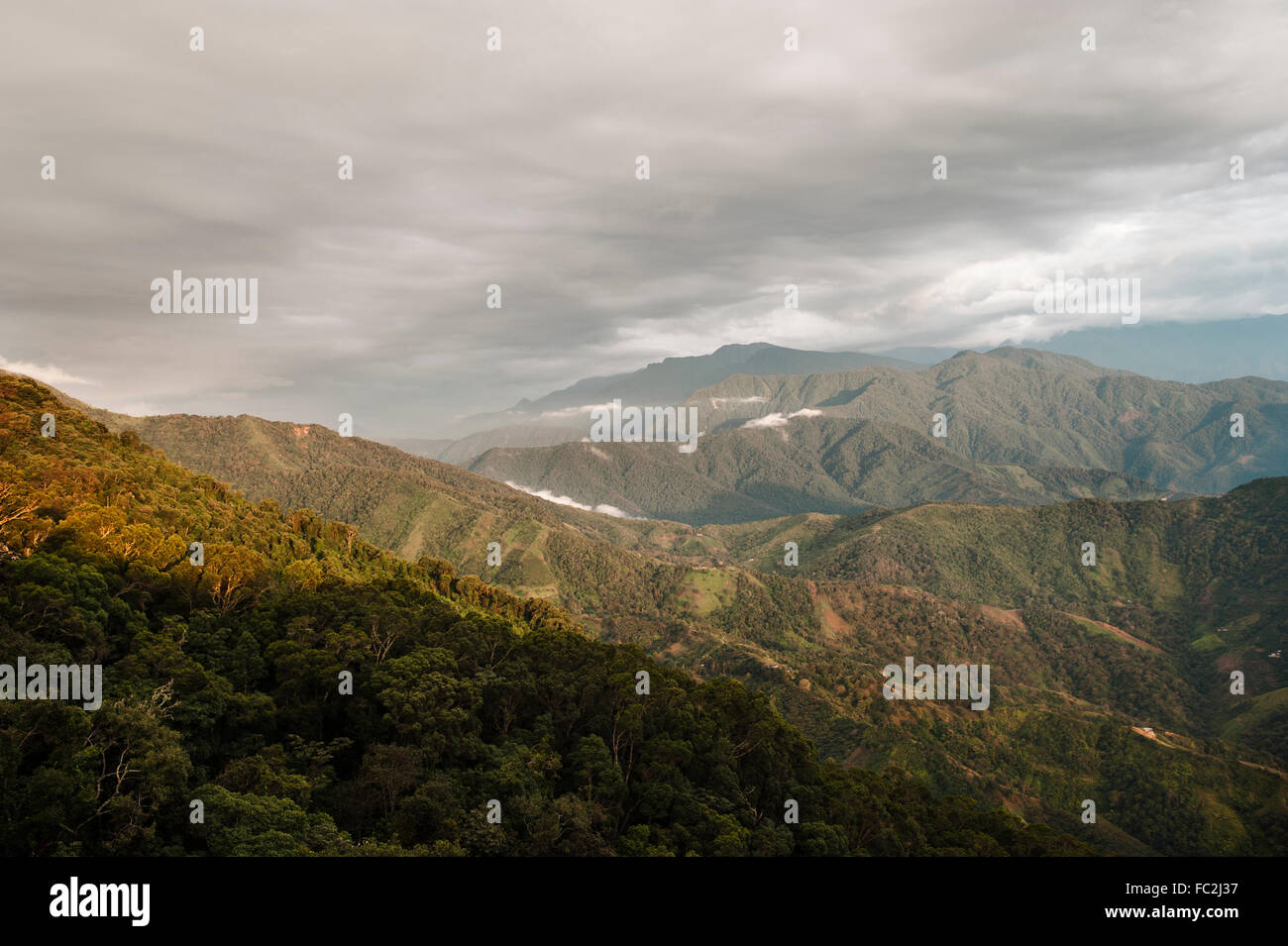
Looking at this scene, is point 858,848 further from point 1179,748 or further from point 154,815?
point 1179,748

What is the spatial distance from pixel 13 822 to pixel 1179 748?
750 feet

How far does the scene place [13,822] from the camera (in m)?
31.7

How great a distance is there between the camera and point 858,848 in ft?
198

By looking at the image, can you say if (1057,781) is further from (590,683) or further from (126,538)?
(126,538)

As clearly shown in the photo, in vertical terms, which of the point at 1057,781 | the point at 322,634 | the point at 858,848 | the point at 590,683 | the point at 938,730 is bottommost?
the point at 1057,781

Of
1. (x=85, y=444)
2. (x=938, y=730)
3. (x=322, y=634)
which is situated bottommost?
(x=938, y=730)

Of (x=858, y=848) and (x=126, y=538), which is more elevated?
(x=126, y=538)
